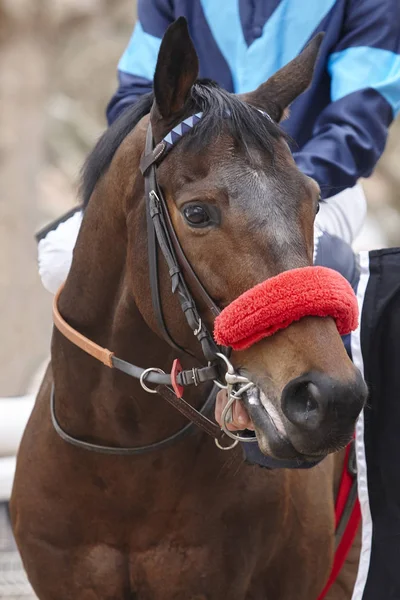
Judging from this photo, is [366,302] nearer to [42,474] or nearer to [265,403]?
[265,403]

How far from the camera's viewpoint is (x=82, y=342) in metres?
2.30

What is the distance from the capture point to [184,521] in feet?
7.90

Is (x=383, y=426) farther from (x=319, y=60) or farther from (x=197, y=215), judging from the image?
(x=319, y=60)

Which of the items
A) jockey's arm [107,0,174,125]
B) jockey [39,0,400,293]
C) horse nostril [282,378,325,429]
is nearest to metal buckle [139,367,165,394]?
horse nostril [282,378,325,429]

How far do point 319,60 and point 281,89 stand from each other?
1103 mm

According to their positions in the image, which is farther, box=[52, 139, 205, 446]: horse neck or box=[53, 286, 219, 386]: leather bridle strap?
box=[52, 139, 205, 446]: horse neck

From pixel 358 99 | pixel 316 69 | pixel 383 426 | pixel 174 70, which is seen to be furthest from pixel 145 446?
pixel 316 69

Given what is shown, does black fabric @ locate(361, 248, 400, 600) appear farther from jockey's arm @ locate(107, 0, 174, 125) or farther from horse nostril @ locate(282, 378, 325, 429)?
jockey's arm @ locate(107, 0, 174, 125)

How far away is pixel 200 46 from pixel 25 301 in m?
9.85

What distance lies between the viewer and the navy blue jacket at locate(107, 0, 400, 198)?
302cm

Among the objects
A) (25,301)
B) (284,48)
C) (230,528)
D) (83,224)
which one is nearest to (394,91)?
(284,48)

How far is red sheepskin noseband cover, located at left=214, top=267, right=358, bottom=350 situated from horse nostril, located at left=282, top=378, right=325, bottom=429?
0.46ft

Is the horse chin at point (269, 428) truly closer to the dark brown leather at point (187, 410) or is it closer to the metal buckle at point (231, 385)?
the metal buckle at point (231, 385)

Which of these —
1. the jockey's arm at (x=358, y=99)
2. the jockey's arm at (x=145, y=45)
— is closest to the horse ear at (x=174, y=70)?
the jockey's arm at (x=358, y=99)
